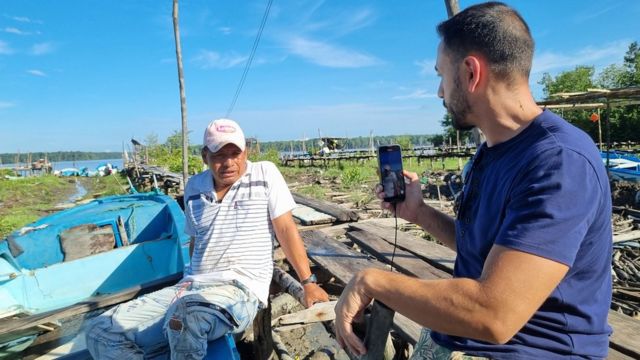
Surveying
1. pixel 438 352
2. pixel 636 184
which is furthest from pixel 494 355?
pixel 636 184

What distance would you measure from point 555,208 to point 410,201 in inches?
43.7

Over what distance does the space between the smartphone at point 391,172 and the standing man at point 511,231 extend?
0.53 metres

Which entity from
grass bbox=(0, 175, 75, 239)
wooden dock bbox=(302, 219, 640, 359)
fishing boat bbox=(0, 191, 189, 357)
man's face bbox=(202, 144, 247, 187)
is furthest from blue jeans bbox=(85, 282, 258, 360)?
grass bbox=(0, 175, 75, 239)

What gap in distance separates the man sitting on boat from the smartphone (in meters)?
1.12

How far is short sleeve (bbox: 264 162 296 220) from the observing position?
3246 mm

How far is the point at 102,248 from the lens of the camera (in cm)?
638

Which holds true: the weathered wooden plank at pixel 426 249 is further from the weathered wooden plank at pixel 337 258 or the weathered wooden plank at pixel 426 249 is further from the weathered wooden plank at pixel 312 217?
the weathered wooden plank at pixel 312 217

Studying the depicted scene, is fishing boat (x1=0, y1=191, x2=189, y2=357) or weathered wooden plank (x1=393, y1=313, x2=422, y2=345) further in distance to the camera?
fishing boat (x1=0, y1=191, x2=189, y2=357)

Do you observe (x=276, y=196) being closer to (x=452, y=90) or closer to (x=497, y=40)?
(x=452, y=90)

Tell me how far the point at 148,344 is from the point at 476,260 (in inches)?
92.3

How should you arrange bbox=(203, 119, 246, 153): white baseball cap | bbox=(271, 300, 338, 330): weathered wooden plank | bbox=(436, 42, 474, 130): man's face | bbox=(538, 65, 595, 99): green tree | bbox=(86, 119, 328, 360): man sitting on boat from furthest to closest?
bbox=(538, 65, 595, 99): green tree < bbox=(271, 300, 338, 330): weathered wooden plank < bbox=(203, 119, 246, 153): white baseball cap < bbox=(86, 119, 328, 360): man sitting on boat < bbox=(436, 42, 474, 130): man's face

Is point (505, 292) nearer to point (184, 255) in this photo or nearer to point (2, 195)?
point (184, 255)

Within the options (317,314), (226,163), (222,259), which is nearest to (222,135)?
(226,163)

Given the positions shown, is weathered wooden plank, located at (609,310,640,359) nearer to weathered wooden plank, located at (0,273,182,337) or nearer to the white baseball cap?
the white baseball cap
